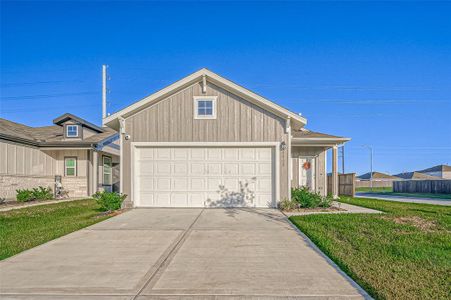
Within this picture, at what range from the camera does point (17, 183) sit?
1507 cm

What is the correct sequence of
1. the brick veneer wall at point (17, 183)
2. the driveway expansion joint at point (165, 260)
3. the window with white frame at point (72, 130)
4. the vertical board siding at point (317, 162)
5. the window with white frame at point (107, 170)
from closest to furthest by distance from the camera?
the driveway expansion joint at point (165, 260), the brick veneer wall at point (17, 183), the vertical board siding at point (317, 162), the window with white frame at point (72, 130), the window with white frame at point (107, 170)

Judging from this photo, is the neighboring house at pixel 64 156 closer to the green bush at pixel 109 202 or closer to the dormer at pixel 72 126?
the dormer at pixel 72 126

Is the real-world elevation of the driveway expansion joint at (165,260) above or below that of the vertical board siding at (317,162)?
below

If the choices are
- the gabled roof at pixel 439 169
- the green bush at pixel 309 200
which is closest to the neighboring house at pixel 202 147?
the green bush at pixel 309 200

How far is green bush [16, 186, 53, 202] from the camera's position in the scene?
14.9 metres

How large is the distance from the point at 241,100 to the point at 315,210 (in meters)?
4.92

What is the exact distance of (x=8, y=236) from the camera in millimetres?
7457

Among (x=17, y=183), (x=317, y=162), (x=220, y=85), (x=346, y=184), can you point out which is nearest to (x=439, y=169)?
Answer: (x=346, y=184)

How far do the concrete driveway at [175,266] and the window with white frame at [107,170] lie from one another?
1140 centimetres

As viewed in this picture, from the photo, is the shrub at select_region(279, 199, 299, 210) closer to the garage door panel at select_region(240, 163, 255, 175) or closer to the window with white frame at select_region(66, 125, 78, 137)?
the garage door panel at select_region(240, 163, 255, 175)

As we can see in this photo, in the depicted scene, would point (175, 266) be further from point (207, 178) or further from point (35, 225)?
point (207, 178)

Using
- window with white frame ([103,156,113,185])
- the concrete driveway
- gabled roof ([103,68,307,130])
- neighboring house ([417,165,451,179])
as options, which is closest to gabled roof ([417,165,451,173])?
neighboring house ([417,165,451,179])

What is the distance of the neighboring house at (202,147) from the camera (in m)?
12.0

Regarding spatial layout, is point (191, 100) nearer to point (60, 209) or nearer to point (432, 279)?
point (60, 209)
